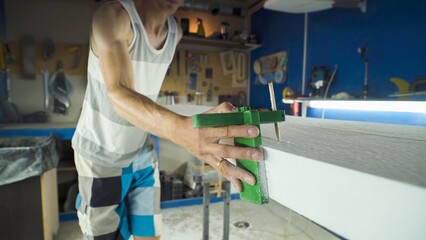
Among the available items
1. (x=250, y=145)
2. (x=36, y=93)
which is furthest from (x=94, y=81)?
(x=36, y=93)

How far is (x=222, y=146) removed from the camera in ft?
1.18

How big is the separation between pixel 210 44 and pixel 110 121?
2.18 m

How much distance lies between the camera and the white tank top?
934mm

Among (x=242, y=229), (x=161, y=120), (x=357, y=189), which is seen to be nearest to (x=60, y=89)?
(x=242, y=229)

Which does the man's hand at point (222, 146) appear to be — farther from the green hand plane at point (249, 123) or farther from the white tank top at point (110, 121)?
the white tank top at point (110, 121)

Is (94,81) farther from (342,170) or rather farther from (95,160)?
(342,170)

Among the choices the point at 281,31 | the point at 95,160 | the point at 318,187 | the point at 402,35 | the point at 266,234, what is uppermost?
the point at 281,31

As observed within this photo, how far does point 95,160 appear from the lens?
987 millimetres

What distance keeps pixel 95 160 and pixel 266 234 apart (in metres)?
1.38

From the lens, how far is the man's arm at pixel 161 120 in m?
0.35

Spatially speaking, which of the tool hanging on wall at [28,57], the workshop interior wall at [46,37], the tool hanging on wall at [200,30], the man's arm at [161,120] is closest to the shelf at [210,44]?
the tool hanging on wall at [200,30]

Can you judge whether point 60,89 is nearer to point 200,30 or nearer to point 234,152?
point 200,30

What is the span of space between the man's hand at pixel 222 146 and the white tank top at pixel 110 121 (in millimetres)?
618

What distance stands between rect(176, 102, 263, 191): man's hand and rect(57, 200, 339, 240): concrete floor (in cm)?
159
